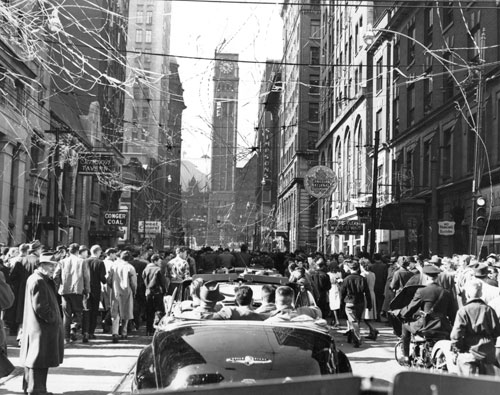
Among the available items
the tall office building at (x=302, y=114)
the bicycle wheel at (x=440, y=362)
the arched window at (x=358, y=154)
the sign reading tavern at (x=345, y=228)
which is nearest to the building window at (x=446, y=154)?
the sign reading tavern at (x=345, y=228)

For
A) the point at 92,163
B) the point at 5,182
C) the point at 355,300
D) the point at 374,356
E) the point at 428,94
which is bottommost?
the point at 374,356

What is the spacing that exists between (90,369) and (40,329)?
8.70ft

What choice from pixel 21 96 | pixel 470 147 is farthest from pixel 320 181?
pixel 21 96

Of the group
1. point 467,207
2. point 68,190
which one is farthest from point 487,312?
point 68,190

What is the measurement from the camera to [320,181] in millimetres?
36312

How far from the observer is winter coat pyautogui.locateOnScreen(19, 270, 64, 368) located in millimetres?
7516

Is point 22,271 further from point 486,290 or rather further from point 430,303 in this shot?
point 486,290

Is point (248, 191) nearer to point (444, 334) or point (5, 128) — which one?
point (5, 128)

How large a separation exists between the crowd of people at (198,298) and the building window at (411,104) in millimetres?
19827

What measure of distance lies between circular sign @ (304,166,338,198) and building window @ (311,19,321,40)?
137 feet

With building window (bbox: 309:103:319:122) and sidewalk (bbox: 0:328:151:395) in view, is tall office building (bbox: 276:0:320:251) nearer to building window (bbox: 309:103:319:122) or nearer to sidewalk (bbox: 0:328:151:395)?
building window (bbox: 309:103:319:122)

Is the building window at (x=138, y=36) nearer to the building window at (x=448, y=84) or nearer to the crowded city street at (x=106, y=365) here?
the building window at (x=448, y=84)

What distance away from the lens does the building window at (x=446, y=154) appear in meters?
31.6

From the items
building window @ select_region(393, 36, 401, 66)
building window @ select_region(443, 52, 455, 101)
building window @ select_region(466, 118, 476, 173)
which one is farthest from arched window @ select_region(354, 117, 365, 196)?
building window @ select_region(466, 118, 476, 173)
